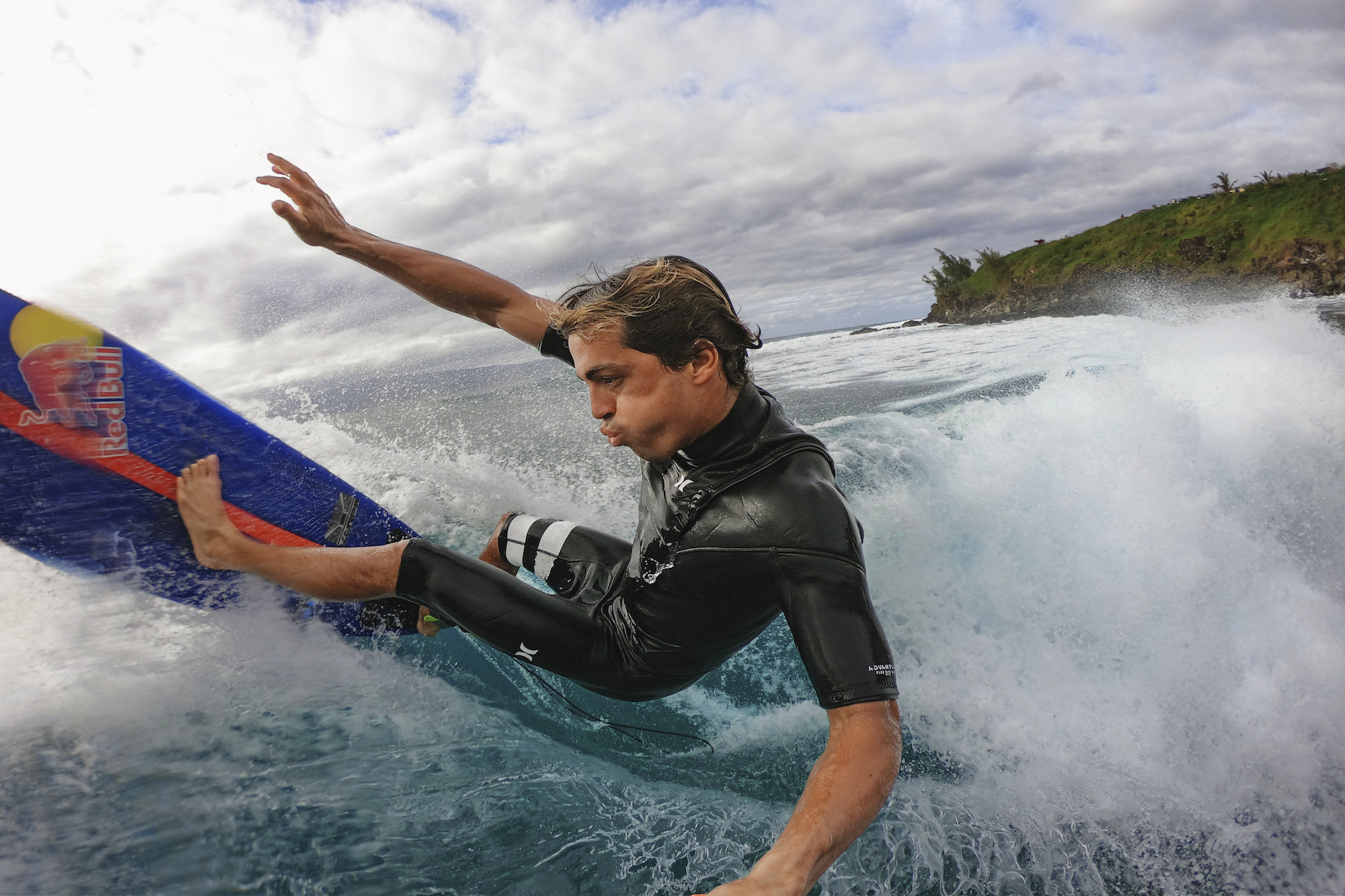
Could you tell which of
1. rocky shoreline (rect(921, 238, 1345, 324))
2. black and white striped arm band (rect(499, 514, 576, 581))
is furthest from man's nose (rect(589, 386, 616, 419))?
rocky shoreline (rect(921, 238, 1345, 324))

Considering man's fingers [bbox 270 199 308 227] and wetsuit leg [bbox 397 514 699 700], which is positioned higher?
man's fingers [bbox 270 199 308 227]

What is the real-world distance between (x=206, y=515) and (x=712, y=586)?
2.67m

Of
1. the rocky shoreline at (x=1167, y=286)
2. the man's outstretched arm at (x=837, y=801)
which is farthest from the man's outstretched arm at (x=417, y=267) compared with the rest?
the rocky shoreline at (x=1167, y=286)

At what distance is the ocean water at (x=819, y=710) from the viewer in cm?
Result: 251

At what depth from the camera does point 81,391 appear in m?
3.45

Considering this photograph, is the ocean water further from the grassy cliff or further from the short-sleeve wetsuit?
the grassy cliff

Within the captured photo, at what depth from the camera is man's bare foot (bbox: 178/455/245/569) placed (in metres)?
3.03

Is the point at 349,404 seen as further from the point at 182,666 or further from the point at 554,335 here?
the point at 554,335

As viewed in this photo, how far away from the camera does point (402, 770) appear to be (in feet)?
9.53

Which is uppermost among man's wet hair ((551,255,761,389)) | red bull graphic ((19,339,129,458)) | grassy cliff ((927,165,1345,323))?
grassy cliff ((927,165,1345,323))

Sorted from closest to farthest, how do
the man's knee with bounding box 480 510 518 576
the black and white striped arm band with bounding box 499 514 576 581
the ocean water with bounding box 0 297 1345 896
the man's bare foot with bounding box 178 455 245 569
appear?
the ocean water with bounding box 0 297 1345 896 → the man's bare foot with bounding box 178 455 245 569 → the black and white striped arm band with bounding box 499 514 576 581 → the man's knee with bounding box 480 510 518 576

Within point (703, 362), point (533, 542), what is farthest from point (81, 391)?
point (703, 362)

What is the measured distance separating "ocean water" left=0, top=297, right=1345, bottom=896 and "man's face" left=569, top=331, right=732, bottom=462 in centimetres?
171

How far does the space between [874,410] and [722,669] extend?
19.3ft
